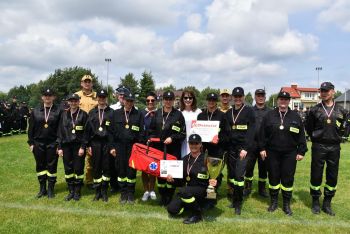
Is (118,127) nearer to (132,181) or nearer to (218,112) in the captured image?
(132,181)

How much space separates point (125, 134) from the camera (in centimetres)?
739

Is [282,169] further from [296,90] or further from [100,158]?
[296,90]

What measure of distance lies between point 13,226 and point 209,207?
12.3ft

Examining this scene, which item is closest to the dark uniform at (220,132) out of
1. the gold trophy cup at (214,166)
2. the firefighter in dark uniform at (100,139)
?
the gold trophy cup at (214,166)

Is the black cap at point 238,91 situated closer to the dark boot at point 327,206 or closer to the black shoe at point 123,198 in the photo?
the dark boot at point 327,206

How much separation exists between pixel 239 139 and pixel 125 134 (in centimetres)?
240

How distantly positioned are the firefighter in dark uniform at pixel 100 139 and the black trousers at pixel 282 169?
3.51 metres

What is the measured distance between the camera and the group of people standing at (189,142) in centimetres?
700

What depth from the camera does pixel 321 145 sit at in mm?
7141

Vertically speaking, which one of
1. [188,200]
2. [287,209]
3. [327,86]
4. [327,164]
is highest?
[327,86]

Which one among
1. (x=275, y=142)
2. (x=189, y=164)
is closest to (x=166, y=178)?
(x=189, y=164)

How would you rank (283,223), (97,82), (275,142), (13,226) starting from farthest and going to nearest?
(97,82), (275,142), (283,223), (13,226)

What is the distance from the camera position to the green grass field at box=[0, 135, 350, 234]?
603cm

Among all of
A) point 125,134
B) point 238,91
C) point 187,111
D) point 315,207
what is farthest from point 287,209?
point 125,134
